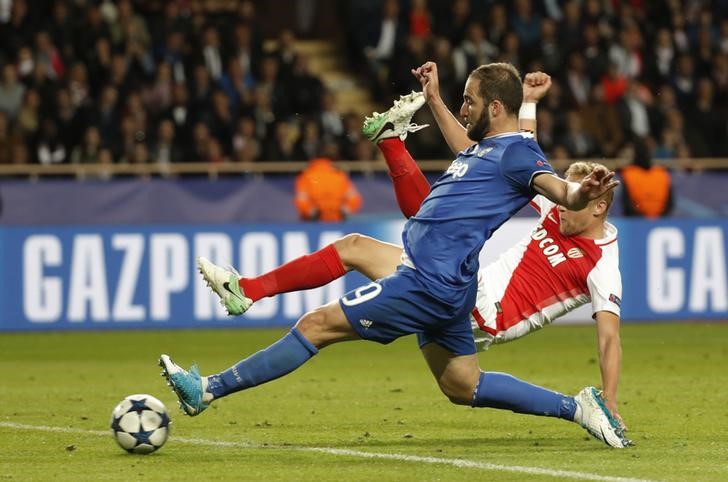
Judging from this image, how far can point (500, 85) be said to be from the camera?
753cm

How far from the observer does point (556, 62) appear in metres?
20.7

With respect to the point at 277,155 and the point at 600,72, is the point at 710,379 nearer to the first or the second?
the point at 277,155

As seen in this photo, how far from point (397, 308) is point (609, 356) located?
1.48 m

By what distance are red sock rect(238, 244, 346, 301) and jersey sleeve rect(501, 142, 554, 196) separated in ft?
3.79

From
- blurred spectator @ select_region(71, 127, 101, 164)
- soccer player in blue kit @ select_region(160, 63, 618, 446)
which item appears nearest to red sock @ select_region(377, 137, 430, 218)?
soccer player in blue kit @ select_region(160, 63, 618, 446)

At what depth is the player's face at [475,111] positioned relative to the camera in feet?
24.8

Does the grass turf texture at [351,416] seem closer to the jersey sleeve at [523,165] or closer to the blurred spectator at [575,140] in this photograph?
the jersey sleeve at [523,165]

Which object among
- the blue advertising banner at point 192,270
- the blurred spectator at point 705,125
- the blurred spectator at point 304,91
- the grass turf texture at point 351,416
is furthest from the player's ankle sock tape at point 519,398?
the blurred spectator at point 705,125

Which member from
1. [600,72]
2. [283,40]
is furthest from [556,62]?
[283,40]

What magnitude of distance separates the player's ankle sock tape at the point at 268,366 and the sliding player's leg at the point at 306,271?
1.16 ft

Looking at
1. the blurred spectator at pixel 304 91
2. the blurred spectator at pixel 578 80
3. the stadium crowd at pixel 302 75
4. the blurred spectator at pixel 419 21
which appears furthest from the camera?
the blurred spectator at pixel 419 21

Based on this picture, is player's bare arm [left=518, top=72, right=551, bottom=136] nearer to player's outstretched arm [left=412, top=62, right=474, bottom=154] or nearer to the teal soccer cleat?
player's outstretched arm [left=412, top=62, right=474, bottom=154]

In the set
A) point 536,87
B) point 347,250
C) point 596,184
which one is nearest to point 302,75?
point 536,87

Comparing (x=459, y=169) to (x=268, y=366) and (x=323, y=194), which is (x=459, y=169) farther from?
(x=323, y=194)
